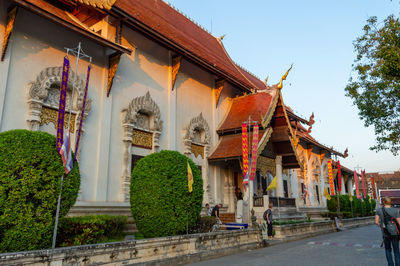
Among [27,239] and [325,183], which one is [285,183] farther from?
[27,239]

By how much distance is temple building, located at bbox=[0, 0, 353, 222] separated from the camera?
876cm

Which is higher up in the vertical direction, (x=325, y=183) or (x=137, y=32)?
(x=137, y=32)

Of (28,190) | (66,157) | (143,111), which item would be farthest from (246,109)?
(28,190)

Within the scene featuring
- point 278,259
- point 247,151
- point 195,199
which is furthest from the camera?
point 247,151

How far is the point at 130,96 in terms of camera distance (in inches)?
464

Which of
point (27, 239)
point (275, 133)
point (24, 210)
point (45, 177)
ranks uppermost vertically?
point (275, 133)

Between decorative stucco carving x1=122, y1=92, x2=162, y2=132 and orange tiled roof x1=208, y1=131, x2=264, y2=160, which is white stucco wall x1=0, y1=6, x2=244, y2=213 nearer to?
decorative stucco carving x1=122, y1=92, x2=162, y2=132

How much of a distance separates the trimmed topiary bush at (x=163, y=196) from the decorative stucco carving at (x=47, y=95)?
308 centimetres

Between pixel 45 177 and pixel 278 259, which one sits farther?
pixel 278 259

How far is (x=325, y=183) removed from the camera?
30234mm

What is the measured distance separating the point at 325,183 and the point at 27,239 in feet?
97.5

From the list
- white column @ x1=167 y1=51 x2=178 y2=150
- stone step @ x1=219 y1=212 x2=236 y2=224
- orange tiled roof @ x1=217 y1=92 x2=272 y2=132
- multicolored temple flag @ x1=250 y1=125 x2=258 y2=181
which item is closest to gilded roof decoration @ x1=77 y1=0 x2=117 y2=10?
white column @ x1=167 y1=51 x2=178 y2=150

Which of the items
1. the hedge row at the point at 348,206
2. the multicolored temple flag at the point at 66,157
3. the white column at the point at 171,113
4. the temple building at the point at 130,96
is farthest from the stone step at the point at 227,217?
the hedge row at the point at 348,206

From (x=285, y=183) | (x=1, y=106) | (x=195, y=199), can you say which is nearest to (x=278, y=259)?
(x=195, y=199)
